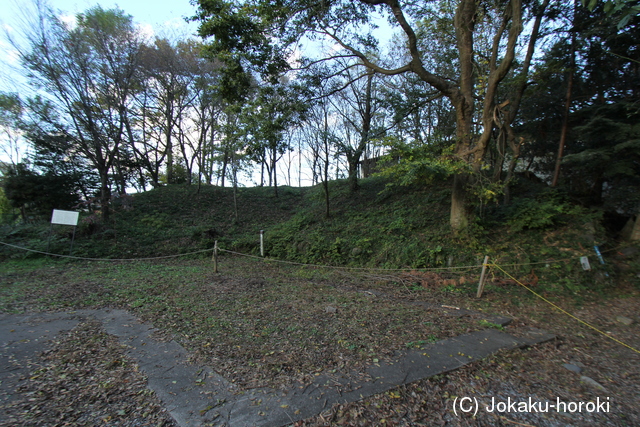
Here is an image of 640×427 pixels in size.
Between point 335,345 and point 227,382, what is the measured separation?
4.63ft

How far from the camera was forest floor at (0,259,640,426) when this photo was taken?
101 inches

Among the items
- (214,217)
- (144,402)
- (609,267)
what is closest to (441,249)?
(609,267)

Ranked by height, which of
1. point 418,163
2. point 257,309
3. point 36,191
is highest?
point 36,191

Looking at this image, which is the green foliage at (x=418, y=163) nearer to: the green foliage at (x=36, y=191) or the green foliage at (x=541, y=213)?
the green foliage at (x=541, y=213)

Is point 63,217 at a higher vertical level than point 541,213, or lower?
higher

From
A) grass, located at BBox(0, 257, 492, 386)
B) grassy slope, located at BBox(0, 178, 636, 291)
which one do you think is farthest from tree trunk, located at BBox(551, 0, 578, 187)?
grass, located at BBox(0, 257, 492, 386)

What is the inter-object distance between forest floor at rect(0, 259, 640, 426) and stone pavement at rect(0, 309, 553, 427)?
116mm

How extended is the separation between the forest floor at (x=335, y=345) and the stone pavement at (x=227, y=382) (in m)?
0.12

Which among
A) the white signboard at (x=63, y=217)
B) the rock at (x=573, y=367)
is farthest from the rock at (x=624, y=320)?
the white signboard at (x=63, y=217)

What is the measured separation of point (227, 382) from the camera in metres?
2.93

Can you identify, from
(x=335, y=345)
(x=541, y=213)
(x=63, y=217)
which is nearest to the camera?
(x=335, y=345)

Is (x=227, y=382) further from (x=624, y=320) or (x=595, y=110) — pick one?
(x=595, y=110)

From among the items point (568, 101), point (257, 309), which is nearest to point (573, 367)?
point (257, 309)

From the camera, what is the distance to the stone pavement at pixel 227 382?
249 cm
